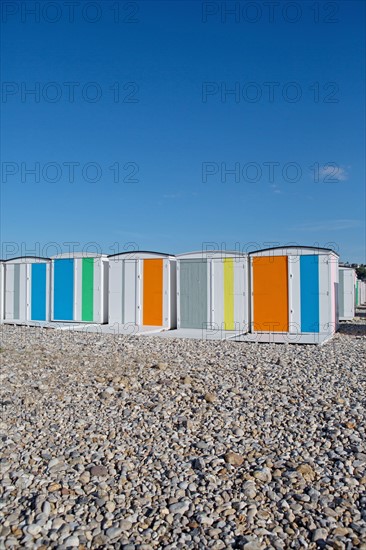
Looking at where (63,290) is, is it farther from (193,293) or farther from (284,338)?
(284,338)

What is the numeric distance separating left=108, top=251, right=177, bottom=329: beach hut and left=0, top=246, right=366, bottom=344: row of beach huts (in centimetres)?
3

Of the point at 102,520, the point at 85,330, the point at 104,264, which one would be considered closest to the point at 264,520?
the point at 102,520

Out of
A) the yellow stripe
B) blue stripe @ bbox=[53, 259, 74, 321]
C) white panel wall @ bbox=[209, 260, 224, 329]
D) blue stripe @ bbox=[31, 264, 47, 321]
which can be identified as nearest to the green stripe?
blue stripe @ bbox=[53, 259, 74, 321]

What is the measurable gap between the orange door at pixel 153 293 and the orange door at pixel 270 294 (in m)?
2.62

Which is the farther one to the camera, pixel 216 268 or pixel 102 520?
pixel 216 268

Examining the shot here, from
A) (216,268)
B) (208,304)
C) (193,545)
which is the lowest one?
(193,545)

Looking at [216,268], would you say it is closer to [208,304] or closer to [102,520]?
[208,304]

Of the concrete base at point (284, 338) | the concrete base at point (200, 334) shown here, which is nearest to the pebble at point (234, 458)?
the concrete base at point (284, 338)

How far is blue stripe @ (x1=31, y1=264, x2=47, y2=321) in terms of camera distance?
14.2m

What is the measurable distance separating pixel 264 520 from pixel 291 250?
28.1ft

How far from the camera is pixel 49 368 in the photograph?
7.09 meters

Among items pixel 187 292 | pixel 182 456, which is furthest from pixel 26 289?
pixel 182 456

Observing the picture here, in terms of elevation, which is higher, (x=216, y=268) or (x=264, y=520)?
(x=216, y=268)

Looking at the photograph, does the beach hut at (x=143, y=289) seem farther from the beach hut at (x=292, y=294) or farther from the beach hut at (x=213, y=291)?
the beach hut at (x=292, y=294)
